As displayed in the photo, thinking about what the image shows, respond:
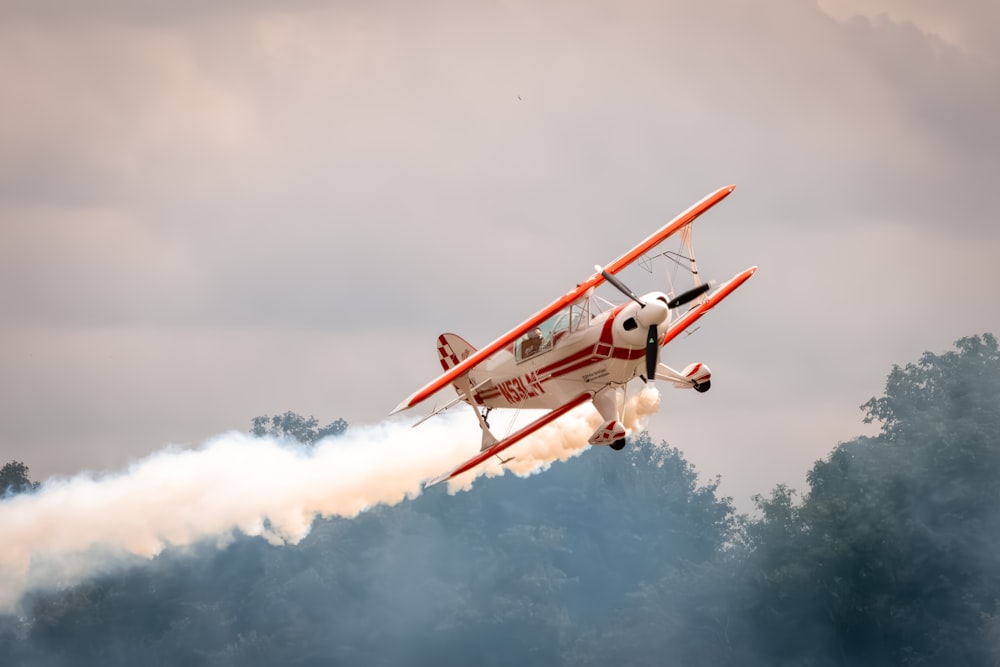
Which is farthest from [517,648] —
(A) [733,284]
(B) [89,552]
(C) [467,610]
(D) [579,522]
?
(A) [733,284]

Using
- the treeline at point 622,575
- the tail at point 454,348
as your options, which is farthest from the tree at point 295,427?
the tail at point 454,348

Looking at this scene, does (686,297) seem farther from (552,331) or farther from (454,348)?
(454,348)

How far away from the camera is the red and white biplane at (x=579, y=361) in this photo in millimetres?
57438

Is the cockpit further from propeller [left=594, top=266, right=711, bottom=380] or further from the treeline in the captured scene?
the treeline

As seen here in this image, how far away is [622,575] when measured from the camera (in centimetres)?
14562

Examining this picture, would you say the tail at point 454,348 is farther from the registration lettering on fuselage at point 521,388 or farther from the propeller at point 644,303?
the propeller at point 644,303

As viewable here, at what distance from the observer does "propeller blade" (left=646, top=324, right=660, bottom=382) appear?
57000 mm

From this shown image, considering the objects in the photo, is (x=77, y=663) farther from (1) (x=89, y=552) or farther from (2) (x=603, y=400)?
(2) (x=603, y=400)

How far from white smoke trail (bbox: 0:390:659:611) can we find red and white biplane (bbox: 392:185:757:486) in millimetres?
7856

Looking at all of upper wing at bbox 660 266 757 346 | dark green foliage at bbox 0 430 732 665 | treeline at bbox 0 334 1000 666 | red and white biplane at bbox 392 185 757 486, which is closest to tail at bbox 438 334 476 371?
red and white biplane at bbox 392 185 757 486

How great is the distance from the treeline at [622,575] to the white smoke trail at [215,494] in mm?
41226

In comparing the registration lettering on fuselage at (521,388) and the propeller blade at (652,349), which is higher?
the registration lettering on fuselage at (521,388)

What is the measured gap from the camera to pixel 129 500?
271 feet

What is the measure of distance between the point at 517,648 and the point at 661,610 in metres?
10.2
